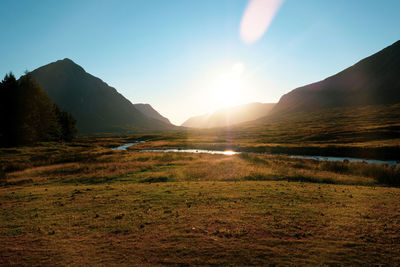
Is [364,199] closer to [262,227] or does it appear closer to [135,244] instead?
[262,227]

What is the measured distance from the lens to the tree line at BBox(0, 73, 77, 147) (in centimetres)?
6175

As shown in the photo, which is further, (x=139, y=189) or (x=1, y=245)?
(x=139, y=189)

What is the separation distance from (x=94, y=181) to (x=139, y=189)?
396 inches

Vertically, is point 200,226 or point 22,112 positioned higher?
point 22,112

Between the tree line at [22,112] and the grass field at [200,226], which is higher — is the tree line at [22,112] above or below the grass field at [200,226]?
above

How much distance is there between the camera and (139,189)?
22141mm

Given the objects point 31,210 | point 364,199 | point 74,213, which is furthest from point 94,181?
point 364,199

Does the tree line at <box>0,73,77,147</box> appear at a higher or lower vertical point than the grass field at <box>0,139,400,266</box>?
higher

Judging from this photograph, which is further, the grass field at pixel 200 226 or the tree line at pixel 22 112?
the tree line at pixel 22 112

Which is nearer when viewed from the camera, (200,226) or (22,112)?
(200,226)

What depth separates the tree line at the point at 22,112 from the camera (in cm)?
6175

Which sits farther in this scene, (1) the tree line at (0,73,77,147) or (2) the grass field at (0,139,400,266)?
(1) the tree line at (0,73,77,147)

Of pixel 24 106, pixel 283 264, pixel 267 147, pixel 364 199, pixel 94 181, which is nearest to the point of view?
pixel 283 264

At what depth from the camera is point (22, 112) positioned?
63938 millimetres
